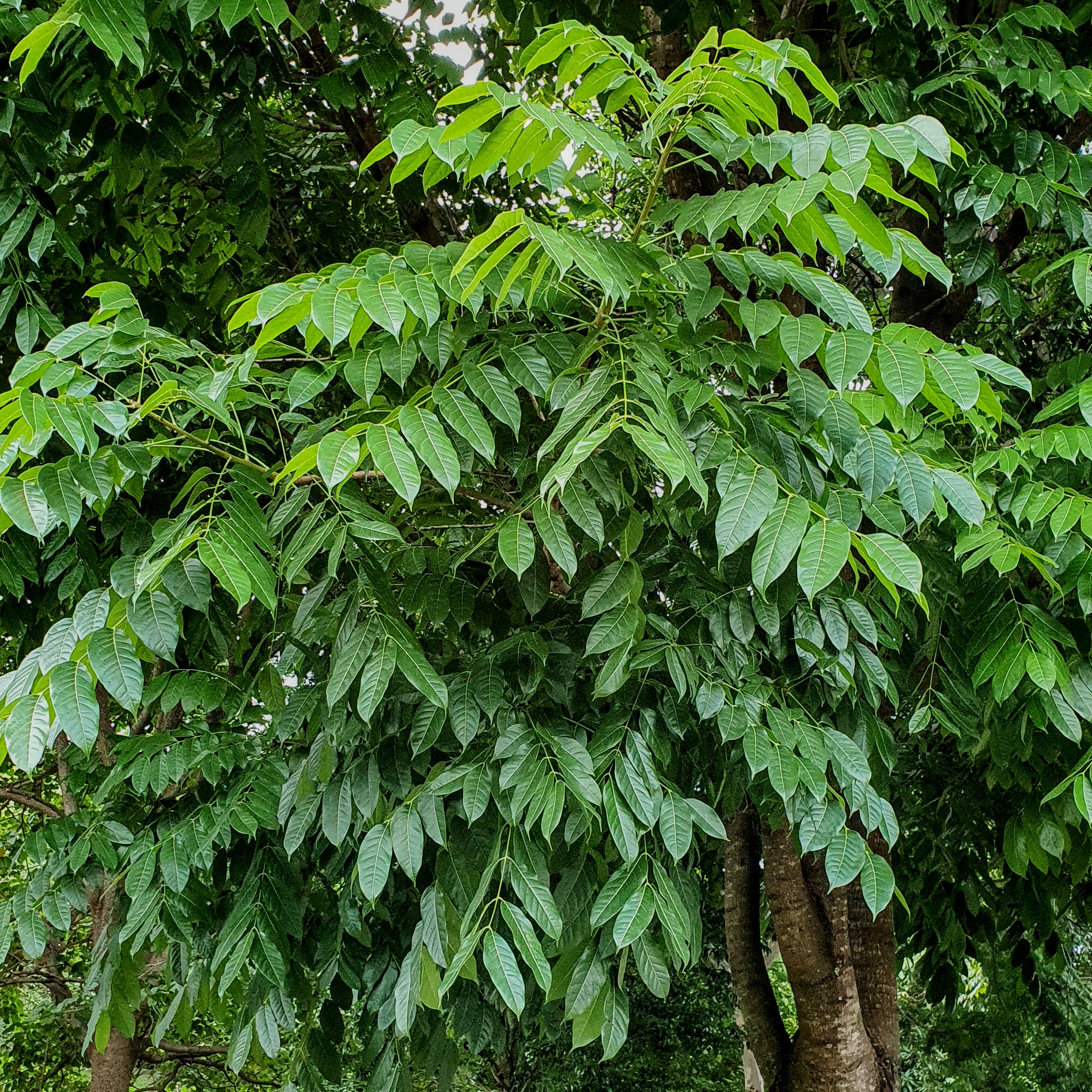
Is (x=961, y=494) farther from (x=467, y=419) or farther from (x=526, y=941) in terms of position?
(x=526, y=941)

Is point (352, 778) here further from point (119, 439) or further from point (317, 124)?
point (317, 124)

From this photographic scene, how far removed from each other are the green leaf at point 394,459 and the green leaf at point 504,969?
0.63 metres

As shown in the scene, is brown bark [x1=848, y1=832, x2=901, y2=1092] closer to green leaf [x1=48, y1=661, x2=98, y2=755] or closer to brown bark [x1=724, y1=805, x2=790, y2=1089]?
brown bark [x1=724, y1=805, x2=790, y2=1089]

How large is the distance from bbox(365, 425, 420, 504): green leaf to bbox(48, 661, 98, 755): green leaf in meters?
0.52

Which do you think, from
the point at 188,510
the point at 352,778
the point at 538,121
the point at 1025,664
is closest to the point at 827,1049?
the point at 1025,664

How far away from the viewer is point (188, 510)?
66.7 inches

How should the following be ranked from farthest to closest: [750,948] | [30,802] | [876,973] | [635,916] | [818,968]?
[30,802]
[750,948]
[876,973]
[818,968]
[635,916]

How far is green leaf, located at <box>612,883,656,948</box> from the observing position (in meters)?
1.55

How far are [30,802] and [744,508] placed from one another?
12.7 ft

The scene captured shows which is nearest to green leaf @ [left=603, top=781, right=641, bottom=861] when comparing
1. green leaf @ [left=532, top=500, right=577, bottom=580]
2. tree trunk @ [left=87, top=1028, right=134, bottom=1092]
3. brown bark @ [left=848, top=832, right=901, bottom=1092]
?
green leaf @ [left=532, top=500, right=577, bottom=580]

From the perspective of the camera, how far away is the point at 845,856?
181 centimetres

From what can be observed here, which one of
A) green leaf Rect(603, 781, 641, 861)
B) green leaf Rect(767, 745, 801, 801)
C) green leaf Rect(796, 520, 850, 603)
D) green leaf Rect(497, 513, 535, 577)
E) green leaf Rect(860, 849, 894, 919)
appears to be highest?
green leaf Rect(497, 513, 535, 577)

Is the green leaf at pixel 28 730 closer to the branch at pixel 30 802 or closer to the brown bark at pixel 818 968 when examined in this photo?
the brown bark at pixel 818 968

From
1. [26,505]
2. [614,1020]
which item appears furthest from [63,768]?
[614,1020]
